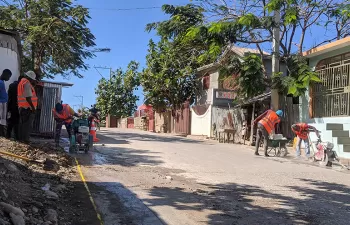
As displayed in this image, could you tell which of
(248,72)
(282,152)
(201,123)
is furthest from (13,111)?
(201,123)

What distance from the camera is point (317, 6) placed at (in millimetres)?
15719

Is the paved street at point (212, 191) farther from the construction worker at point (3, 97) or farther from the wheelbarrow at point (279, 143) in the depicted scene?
the construction worker at point (3, 97)

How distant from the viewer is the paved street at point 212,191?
5.11m

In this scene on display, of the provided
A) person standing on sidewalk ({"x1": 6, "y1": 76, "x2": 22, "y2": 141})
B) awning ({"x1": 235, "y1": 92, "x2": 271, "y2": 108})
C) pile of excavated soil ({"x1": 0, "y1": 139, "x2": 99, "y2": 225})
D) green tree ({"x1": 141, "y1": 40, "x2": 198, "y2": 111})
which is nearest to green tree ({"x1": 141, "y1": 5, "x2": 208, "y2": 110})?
green tree ({"x1": 141, "y1": 40, "x2": 198, "y2": 111})

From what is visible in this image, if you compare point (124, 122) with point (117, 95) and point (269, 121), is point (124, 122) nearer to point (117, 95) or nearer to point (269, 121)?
point (117, 95)

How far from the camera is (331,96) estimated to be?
1383 centimetres

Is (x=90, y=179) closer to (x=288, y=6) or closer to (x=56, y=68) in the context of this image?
(x=288, y=6)

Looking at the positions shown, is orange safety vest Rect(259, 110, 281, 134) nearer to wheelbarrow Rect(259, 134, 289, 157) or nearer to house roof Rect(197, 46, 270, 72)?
wheelbarrow Rect(259, 134, 289, 157)

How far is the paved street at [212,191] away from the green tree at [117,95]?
3445 cm

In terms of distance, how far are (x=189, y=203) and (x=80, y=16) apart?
1372 centimetres

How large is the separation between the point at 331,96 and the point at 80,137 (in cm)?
915

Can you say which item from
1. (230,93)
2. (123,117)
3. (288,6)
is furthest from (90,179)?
(123,117)

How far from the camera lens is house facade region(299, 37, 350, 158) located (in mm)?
12812

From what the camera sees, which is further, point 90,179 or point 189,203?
point 90,179
